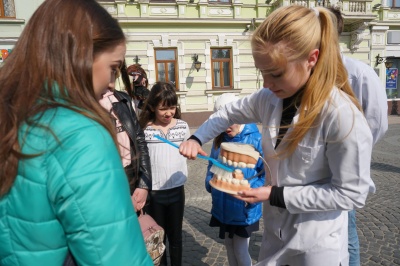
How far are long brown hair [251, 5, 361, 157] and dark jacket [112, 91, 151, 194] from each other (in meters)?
1.18

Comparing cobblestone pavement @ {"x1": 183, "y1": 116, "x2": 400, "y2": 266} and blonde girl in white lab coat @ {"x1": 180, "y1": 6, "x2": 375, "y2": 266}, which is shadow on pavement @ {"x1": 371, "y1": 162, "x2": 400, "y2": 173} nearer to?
cobblestone pavement @ {"x1": 183, "y1": 116, "x2": 400, "y2": 266}

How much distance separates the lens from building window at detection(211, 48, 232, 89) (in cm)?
1421

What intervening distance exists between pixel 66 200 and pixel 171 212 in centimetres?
209

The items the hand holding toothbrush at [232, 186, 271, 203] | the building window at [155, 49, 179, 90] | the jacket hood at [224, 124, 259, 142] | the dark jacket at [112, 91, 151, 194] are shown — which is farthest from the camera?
the building window at [155, 49, 179, 90]

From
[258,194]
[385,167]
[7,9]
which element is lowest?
[385,167]

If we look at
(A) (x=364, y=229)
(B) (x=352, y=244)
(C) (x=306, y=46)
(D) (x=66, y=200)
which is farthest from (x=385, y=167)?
(D) (x=66, y=200)

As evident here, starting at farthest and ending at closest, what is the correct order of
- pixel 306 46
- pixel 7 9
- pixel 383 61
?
pixel 383 61 → pixel 7 9 → pixel 306 46

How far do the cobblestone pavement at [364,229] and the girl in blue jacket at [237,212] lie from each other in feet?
1.66

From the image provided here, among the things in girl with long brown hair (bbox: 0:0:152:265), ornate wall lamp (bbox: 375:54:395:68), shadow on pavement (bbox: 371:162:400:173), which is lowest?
shadow on pavement (bbox: 371:162:400:173)

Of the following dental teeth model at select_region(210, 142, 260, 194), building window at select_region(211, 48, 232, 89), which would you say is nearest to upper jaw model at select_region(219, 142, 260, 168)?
dental teeth model at select_region(210, 142, 260, 194)

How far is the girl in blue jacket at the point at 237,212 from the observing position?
249cm

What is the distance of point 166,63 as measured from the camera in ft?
45.2

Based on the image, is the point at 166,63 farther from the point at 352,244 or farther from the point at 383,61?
the point at 352,244

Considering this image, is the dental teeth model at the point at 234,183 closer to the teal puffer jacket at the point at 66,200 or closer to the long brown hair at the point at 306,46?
the long brown hair at the point at 306,46
